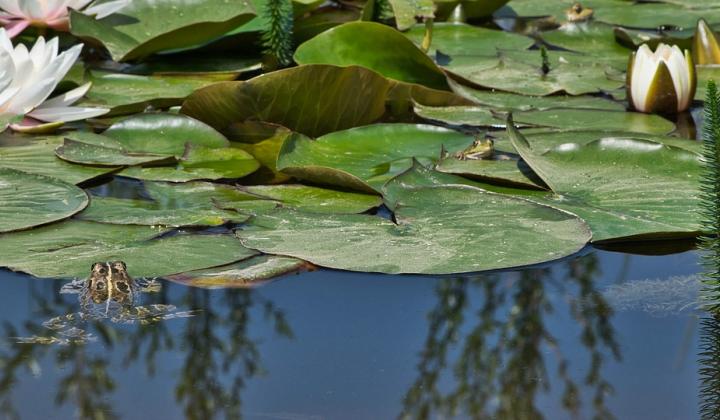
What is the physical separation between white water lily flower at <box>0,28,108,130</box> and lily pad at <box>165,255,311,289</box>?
116 centimetres

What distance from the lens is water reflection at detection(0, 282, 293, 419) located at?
196 cm

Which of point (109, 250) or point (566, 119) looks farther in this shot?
point (566, 119)

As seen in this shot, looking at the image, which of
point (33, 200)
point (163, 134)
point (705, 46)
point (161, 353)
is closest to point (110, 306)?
point (161, 353)

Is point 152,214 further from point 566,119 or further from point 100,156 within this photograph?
point 566,119

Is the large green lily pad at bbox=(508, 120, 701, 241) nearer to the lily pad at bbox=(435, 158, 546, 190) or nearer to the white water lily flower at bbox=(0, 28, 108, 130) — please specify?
A: the lily pad at bbox=(435, 158, 546, 190)

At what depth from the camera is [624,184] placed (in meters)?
2.95

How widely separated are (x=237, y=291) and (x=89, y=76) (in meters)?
1.81

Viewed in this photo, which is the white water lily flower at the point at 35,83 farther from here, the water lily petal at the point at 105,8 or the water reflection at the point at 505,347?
the water reflection at the point at 505,347

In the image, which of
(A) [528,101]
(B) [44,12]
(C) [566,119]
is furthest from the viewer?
(B) [44,12]

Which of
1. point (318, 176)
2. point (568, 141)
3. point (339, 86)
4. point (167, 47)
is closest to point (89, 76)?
point (167, 47)

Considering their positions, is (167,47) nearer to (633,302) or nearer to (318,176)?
(318,176)

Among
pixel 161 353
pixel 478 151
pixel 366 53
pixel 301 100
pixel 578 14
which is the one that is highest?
pixel 578 14

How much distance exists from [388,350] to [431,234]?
0.55m

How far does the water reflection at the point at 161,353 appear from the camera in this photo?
1957mm
